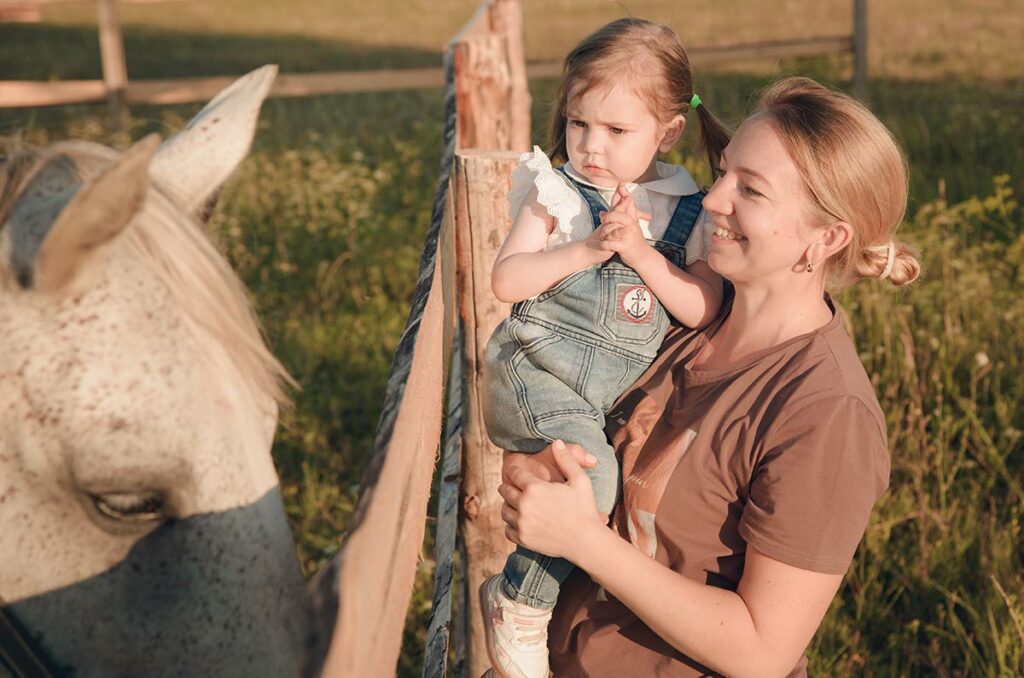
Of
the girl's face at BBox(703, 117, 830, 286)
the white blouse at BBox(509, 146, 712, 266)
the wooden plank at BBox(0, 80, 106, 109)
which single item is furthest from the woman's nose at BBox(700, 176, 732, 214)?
the wooden plank at BBox(0, 80, 106, 109)

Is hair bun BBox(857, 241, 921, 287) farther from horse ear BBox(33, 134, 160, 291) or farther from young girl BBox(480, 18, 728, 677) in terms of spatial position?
horse ear BBox(33, 134, 160, 291)

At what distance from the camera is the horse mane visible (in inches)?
55.5

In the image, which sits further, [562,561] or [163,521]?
[562,561]

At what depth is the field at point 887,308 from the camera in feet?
10.5

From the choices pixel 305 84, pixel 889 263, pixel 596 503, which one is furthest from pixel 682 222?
pixel 305 84

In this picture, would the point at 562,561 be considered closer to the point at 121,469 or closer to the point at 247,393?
the point at 247,393

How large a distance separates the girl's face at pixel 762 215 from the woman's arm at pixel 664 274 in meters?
0.16

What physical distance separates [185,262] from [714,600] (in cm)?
96

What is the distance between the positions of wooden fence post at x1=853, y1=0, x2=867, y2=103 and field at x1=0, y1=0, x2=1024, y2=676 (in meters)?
0.37

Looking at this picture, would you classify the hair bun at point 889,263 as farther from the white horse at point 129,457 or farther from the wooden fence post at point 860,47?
the wooden fence post at point 860,47

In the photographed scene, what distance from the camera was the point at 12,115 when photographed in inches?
340

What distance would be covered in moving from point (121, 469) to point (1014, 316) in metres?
4.02

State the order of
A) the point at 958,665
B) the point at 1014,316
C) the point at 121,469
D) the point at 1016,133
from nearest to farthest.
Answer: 1. the point at 121,469
2. the point at 958,665
3. the point at 1014,316
4. the point at 1016,133

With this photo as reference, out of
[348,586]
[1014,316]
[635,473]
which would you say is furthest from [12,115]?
[348,586]
